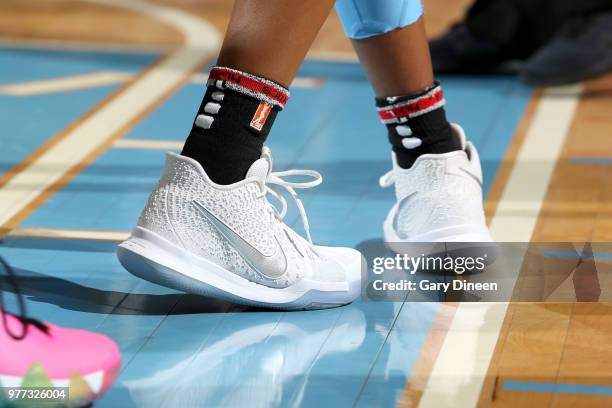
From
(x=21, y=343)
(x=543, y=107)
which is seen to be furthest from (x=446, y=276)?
(x=543, y=107)

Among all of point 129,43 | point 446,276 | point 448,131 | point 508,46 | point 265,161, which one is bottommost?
point 508,46

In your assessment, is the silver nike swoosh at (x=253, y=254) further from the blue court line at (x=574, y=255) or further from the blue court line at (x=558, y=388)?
the blue court line at (x=574, y=255)

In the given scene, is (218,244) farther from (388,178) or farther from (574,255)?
(574,255)

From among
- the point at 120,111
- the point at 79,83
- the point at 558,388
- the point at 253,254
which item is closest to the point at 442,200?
the point at 253,254

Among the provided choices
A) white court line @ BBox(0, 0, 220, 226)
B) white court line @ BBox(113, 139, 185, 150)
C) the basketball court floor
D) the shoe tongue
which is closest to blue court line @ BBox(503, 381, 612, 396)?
the basketball court floor

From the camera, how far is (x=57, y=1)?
3.96 m

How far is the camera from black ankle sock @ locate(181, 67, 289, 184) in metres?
1.45

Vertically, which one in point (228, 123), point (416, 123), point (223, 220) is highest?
point (228, 123)

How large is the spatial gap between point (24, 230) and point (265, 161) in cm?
56

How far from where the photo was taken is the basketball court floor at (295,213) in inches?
52.5

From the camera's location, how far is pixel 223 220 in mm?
1466

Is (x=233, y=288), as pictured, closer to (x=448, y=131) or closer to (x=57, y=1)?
(x=448, y=131)

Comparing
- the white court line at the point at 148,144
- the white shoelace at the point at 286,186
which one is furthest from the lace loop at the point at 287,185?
the white court line at the point at 148,144

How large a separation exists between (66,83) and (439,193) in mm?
1466
